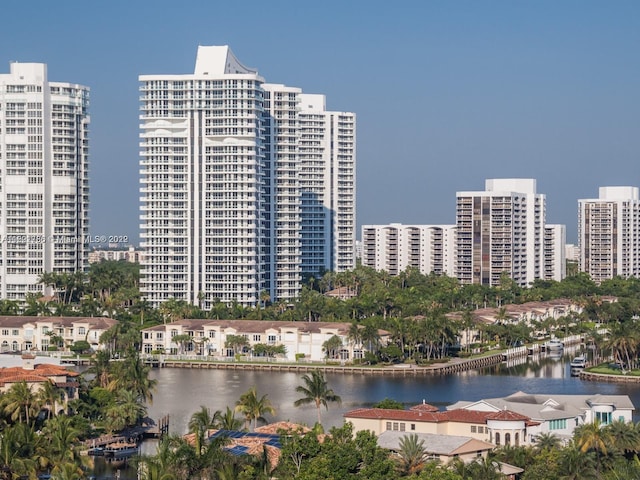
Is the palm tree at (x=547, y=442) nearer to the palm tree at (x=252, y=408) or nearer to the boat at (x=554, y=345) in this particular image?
the palm tree at (x=252, y=408)

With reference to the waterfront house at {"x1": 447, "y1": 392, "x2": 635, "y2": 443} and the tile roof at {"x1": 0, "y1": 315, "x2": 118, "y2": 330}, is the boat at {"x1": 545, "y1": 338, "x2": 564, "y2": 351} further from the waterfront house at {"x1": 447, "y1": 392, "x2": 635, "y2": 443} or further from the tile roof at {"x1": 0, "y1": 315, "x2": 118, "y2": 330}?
the waterfront house at {"x1": 447, "y1": 392, "x2": 635, "y2": 443}

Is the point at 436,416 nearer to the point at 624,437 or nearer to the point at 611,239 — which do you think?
the point at 624,437

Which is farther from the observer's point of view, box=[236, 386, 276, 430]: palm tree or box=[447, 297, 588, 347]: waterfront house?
box=[447, 297, 588, 347]: waterfront house

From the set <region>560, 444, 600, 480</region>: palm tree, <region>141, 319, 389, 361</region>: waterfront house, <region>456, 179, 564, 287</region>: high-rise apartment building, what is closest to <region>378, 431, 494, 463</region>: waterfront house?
<region>560, 444, 600, 480</region>: palm tree

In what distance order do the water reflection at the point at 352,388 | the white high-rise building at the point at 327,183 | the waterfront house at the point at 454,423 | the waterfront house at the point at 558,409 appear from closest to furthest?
the waterfront house at the point at 454,423 → the waterfront house at the point at 558,409 → the water reflection at the point at 352,388 → the white high-rise building at the point at 327,183

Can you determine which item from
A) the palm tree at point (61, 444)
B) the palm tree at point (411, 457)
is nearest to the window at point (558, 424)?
the palm tree at point (411, 457)

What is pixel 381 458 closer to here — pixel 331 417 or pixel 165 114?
pixel 331 417

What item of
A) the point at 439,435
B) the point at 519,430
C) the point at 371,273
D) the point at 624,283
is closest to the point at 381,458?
the point at 439,435
